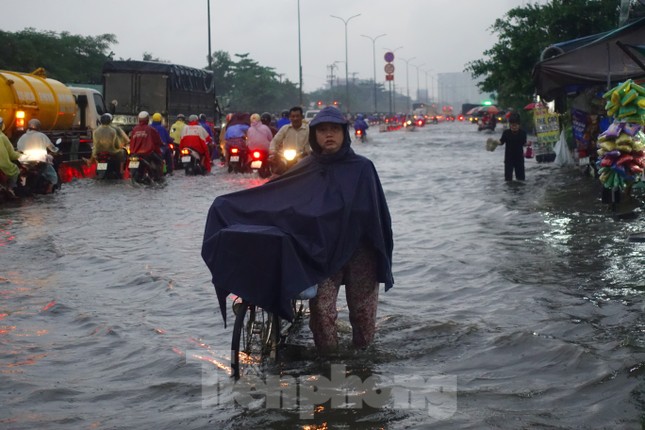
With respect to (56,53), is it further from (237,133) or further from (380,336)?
(380,336)

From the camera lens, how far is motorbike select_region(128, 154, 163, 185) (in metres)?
22.1

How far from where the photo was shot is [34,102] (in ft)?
73.8

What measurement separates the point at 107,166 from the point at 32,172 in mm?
4122

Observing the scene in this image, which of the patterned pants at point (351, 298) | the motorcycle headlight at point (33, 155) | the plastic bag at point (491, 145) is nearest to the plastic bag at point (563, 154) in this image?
the plastic bag at point (491, 145)

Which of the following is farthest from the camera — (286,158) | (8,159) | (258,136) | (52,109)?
(258,136)

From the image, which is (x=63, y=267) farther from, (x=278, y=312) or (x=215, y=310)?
(x=278, y=312)

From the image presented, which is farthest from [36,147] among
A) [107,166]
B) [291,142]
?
[291,142]

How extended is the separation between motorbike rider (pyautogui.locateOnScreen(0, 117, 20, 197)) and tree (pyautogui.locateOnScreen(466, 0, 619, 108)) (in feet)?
48.2

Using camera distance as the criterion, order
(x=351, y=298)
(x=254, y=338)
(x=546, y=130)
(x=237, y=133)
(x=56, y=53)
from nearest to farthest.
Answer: (x=351, y=298) → (x=254, y=338) → (x=546, y=130) → (x=237, y=133) → (x=56, y=53)

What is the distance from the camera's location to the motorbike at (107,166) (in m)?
22.7

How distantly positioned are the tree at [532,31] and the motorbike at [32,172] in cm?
1369

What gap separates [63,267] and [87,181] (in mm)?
13032

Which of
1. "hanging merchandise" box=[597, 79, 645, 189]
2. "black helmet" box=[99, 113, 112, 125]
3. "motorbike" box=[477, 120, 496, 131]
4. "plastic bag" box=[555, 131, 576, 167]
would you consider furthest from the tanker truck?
"motorbike" box=[477, 120, 496, 131]

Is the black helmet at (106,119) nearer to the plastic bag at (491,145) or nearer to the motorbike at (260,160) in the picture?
the motorbike at (260,160)
